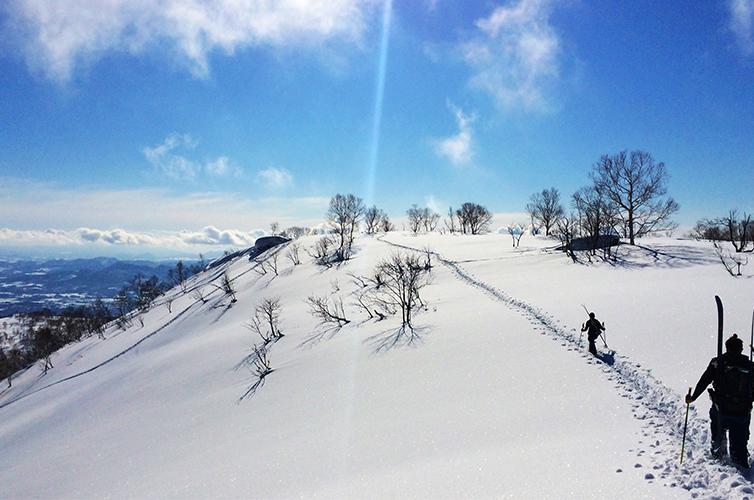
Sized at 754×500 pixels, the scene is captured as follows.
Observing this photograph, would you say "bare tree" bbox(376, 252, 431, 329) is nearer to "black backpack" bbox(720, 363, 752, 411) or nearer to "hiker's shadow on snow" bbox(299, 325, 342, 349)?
"hiker's shadow on snow" bbox(299, 325, 342, 349)

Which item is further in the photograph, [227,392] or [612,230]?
[612,230]

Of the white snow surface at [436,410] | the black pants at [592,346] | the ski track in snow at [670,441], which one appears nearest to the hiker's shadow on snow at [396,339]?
the white snow surface at [436,410]

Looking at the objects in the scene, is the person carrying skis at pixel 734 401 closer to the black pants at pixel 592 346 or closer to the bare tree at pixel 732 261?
the black pants at pixel 592 346

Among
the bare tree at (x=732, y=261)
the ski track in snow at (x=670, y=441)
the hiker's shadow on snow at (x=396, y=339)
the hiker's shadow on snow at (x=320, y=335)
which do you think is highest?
the bare tree at (x=732, y=261)

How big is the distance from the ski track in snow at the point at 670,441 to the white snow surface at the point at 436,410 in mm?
33

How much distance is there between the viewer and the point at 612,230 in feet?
105

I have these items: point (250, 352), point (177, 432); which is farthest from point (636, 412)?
point (250, 352)

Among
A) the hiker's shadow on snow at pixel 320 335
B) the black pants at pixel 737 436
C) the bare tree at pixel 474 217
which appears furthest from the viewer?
the bare tree at pixel 474 217

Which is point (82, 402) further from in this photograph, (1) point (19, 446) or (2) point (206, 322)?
(2) point (206, 322)

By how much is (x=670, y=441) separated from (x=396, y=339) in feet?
31.2

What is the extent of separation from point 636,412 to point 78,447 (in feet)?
62.2

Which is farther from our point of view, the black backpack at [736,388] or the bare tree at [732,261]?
the bare tree at [732,261]

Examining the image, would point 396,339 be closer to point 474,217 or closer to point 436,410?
point 436,410

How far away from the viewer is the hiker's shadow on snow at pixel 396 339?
13.6 meters
